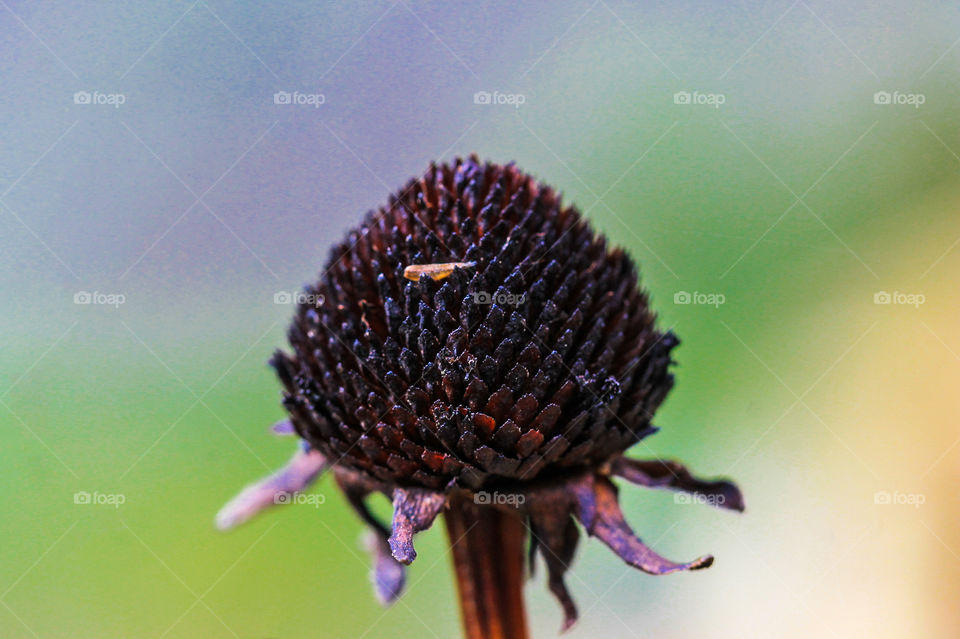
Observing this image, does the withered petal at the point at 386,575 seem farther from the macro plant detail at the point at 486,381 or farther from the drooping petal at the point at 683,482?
the drooping petal at the point at 683,482

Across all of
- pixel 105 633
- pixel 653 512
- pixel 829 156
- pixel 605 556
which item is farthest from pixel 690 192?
pixel 105 633

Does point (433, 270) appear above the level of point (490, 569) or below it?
above

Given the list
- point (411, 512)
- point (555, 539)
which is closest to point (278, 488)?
point (411, 512)

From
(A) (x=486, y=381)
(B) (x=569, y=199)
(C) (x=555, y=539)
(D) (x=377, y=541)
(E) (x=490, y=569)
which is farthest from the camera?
(B) (x=569, y=199)

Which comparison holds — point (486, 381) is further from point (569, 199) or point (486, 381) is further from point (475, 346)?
point (569, 199)

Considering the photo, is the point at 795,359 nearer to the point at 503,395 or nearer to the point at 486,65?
the point at 486,65

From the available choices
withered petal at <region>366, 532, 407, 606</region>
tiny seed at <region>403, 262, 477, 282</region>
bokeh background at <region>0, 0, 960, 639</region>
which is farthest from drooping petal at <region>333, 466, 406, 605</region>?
bokeh background at <region>0, 0, 960, 639</region>
